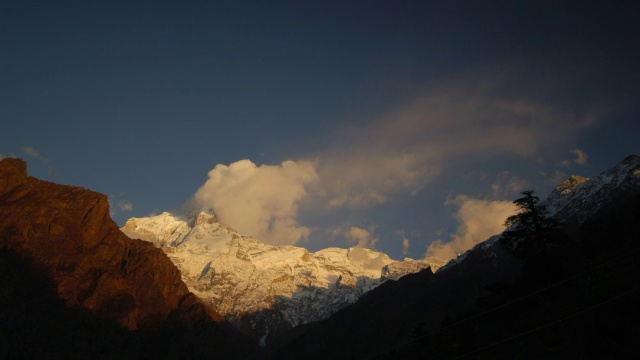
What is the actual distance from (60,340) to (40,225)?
54408mm

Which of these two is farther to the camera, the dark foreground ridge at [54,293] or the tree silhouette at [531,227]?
the dark foreground ridge at [54,293]

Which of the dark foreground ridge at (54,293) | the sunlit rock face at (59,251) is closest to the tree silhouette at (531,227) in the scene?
the dark foreground ridge at (54,293)

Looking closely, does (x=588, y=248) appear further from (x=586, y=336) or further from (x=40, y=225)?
(x=40, y=225)

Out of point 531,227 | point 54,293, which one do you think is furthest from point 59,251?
point 531,227

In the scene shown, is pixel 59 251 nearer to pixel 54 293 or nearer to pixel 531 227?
pixel 54 293

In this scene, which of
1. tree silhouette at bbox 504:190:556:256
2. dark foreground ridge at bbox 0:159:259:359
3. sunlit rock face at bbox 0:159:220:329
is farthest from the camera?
sunlit rock face at bbox 0:159:220:329

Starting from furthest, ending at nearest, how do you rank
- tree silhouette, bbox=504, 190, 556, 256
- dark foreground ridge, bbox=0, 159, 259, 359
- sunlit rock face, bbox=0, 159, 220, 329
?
sunlit rock face, bbox=0, 159, 220, 329
dark foreground ridge, bbox=0, 159, 259, 359
tree silhouette, bbox=504, 190, 556, 256

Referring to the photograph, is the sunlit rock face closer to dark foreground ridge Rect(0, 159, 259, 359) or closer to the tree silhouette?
dark foreground ridge Rect(0, 159, 259, 359)

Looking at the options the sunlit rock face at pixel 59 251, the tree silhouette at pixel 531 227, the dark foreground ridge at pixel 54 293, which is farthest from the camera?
the sunlit rock face at pixel 59 251

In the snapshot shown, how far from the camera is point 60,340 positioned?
487 feet

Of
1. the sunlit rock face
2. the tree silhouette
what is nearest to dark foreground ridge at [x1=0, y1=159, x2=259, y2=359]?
the sunlit rock face

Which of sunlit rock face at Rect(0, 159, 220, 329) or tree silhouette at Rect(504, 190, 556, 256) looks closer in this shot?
tree silhouette at Rect(504, 190, 556, 256)

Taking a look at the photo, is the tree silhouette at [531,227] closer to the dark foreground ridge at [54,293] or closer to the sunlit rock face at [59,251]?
the dark foreground ridge at [54,293]

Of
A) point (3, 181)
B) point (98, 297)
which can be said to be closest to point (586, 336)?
point (98, 297)
